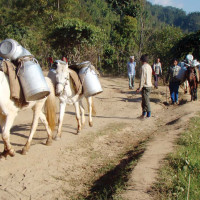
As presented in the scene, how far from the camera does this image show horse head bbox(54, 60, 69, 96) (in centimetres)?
630

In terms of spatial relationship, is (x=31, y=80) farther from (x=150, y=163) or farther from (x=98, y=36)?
(x=98, y=36)

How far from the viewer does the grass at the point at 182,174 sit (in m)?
3.30

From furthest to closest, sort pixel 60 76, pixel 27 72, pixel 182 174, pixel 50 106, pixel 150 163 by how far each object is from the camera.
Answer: pixel 60 76, pixel 50 106, pixel 27 72, pixel 150 163, pixel 182 174

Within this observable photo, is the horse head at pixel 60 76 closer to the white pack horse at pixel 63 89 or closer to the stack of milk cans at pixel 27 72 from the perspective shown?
the white pack horse at pixel 63 89

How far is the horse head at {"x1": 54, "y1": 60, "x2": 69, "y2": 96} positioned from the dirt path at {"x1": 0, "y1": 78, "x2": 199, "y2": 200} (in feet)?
4.03

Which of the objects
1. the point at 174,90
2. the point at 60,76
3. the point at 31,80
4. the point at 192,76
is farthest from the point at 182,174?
the point at 174,90

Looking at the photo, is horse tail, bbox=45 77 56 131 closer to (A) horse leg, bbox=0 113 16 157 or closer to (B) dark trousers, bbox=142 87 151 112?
A: (A) horse leg, bbox=0 113 16 157

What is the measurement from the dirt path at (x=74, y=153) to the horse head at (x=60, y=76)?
1.23 meters

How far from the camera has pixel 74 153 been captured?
18.3 ft

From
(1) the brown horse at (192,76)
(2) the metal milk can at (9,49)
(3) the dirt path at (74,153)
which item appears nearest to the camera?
(3) the dirt path at (74,153)

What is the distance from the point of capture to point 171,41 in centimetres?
1900

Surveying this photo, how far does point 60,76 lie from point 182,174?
12.0 feet

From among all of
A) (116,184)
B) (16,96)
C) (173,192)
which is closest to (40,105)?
(16,96)

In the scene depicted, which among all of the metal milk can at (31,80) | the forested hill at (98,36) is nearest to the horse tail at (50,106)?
the metal milk can at (31,80)
